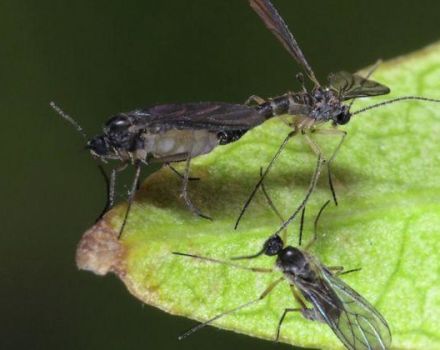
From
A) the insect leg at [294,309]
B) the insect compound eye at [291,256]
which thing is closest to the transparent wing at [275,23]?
the insect compound eye at [291,256]

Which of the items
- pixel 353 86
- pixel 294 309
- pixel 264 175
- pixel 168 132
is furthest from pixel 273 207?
pixel 353 86

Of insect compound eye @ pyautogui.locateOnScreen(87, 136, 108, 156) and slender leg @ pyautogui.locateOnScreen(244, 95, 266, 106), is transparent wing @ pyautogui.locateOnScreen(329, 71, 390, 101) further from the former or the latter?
insect compound eye @ pyautogui.locateOnScreen(87, 136, 108, 156)

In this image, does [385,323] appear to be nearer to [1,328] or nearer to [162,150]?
[162,150]

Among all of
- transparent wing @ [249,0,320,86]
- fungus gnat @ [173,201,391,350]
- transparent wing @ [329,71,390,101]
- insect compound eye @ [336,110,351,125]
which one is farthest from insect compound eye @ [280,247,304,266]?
transparent wing @ [249,0,320,86]

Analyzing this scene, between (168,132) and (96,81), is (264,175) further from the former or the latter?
(96,81)

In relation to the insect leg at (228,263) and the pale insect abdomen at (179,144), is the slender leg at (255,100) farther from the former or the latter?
the insect leg at (228,263)

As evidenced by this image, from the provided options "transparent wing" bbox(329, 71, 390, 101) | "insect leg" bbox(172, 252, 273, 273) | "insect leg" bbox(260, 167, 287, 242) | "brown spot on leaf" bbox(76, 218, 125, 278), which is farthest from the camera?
"transparent wing" bbox(329, 71, 390, 101)
